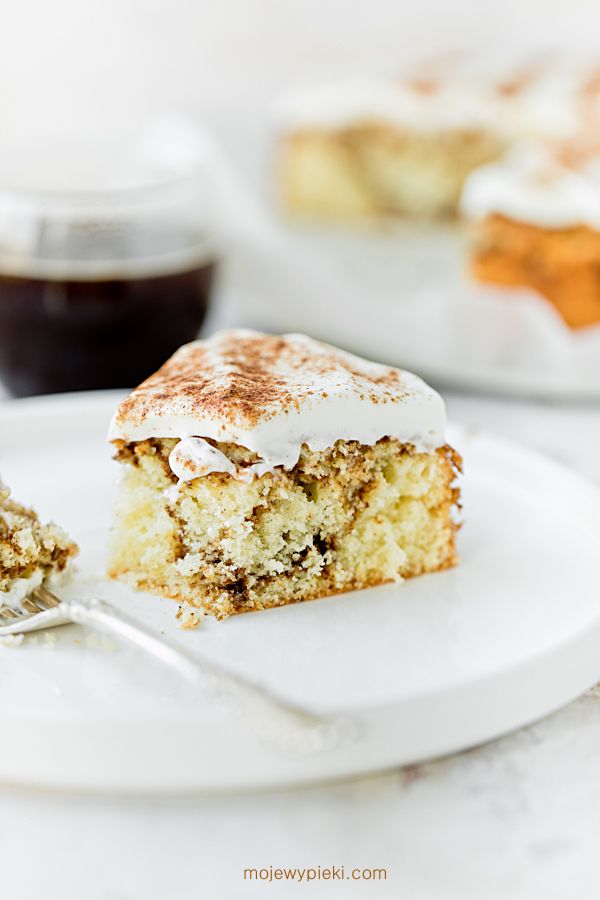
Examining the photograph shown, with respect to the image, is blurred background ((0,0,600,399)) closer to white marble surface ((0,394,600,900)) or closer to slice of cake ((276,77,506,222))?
slice of cake ((276,77,506,222))

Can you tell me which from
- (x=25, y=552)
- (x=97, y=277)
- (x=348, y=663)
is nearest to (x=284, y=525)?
(x=348, y=663)

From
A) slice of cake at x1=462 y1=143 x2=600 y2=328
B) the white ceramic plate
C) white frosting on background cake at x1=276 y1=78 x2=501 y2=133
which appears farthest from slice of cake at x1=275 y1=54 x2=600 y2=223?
the white ceramic plate

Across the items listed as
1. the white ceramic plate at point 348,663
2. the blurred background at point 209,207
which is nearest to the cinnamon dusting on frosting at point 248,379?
the white ceramic plate at point 348,663

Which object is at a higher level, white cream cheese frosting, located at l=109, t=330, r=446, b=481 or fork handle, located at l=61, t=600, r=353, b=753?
white cream cheese frosting, located at l=109, t=330, r=446, b=481

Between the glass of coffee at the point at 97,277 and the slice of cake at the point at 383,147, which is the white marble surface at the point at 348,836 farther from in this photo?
the slice of cake at the point at 383,147

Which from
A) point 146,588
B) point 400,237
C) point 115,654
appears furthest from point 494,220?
point 115,654

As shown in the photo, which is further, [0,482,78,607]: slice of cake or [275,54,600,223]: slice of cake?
[275,54,600,223]: slice of cake

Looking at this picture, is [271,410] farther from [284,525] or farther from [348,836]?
[348,836]
